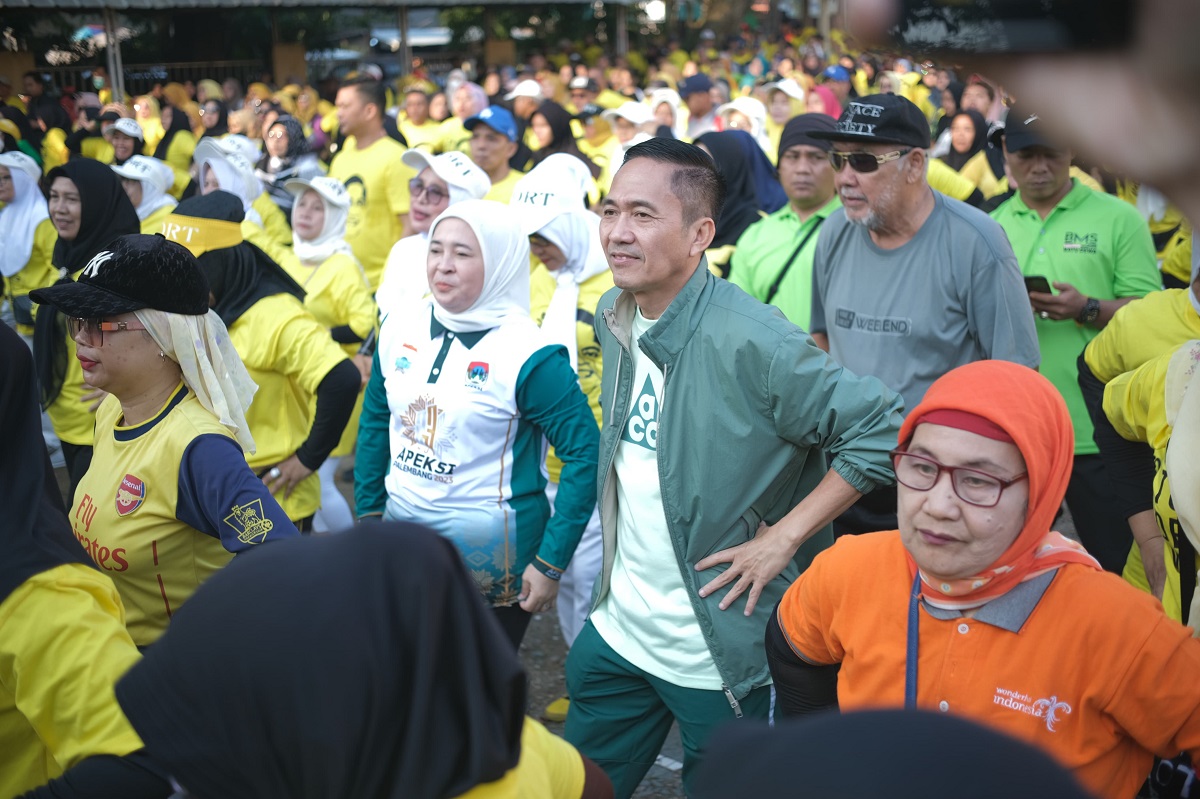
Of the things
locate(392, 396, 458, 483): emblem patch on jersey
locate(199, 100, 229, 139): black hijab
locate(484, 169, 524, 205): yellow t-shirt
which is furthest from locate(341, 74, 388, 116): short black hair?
locate(199, 100, 229, 139): black hijab

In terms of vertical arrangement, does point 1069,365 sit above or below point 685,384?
below

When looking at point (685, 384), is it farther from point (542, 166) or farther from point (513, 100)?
point (513, 100)

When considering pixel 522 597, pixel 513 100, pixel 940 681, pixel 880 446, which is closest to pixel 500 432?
pixel 522 597

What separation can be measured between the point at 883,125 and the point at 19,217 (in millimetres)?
6254

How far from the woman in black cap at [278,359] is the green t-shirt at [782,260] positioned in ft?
6.18

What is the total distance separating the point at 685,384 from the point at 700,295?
0.25m

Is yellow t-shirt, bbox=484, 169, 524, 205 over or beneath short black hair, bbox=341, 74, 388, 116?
beneath

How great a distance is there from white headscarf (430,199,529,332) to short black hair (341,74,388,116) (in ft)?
16.0

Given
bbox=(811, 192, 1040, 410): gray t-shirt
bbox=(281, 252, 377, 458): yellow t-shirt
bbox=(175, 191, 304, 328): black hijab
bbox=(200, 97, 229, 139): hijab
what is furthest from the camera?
bbox=(200, 97, 229, 139): hijab

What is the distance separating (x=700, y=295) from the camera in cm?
303

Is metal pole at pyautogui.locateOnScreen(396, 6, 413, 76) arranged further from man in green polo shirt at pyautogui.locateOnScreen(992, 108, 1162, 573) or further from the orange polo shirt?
the orange polo shirt

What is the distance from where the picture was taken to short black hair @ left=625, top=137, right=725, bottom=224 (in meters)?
3.15

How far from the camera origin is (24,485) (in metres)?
2.39

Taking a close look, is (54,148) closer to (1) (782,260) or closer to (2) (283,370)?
(2) (283,370)
